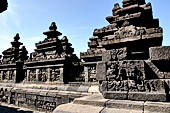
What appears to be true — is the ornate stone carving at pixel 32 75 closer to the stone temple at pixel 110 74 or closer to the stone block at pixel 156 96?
the stone temple at pixel 110 74

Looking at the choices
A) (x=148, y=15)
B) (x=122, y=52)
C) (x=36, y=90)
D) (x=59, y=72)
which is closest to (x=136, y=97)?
(x=122, y=52)

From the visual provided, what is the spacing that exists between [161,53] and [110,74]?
119 centimetres

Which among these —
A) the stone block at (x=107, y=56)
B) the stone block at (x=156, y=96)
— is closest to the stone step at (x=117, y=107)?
the stone block at (x=156, y=96)

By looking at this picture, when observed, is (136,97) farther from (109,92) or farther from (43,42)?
(43,42)

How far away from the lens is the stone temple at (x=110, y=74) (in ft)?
9.38

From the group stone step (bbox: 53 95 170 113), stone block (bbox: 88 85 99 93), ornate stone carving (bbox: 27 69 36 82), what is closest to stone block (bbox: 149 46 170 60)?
stone step (bbox: 53 95 170 113)

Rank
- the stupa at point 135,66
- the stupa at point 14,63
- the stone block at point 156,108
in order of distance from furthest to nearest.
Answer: the stupa at point 14,63 < the stupa at point 135,66 < the stone block at point 156,108

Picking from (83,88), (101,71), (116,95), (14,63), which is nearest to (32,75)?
(14,63)

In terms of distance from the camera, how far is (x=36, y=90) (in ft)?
23.9

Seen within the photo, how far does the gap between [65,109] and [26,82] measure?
648cm

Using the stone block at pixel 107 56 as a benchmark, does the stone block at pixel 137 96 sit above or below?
below

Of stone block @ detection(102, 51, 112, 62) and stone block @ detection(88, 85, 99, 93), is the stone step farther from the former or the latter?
stone block @ detection(88, 85, 99, 93)

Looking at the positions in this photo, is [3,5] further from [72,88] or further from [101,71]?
[72,88]

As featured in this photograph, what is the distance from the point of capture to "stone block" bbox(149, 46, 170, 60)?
2799 millimetres
